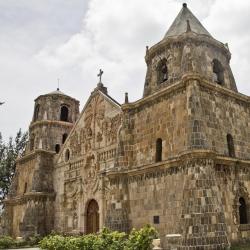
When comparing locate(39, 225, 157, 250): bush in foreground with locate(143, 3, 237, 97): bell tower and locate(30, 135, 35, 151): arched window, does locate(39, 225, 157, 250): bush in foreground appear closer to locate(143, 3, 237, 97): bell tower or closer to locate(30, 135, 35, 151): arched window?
locate(143, 3, 237, 97): bell tower

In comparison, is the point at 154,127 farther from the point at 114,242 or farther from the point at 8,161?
the point at 8,161

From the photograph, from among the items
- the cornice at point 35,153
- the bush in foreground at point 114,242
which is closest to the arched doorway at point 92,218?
the bush in foreground at point 114,242

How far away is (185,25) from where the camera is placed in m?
17.1

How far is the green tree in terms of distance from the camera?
108 ft

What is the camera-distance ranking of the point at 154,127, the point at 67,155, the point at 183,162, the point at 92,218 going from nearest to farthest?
the point at 183,162
the point at 154,127
the point at 92,218
the point at 67,155

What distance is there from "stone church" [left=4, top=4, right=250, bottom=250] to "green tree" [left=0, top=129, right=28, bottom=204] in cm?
1096

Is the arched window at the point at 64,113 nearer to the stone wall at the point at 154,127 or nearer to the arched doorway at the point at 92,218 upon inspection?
the arched doorway at the point at 92,218

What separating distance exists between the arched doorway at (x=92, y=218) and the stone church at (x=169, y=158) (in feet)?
0.18

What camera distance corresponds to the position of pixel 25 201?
24.0 meters

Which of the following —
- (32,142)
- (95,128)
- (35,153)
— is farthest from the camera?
(32,142)

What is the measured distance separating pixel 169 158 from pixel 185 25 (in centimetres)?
723

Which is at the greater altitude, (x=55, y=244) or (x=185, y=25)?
(x=185, y=25)

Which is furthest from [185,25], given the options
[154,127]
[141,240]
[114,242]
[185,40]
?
[114,242]

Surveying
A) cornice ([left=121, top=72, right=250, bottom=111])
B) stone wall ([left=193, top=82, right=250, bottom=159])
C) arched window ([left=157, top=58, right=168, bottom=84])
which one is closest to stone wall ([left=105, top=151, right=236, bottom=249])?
stone wall ([left=193, top=82, right=250, bottom=159])
